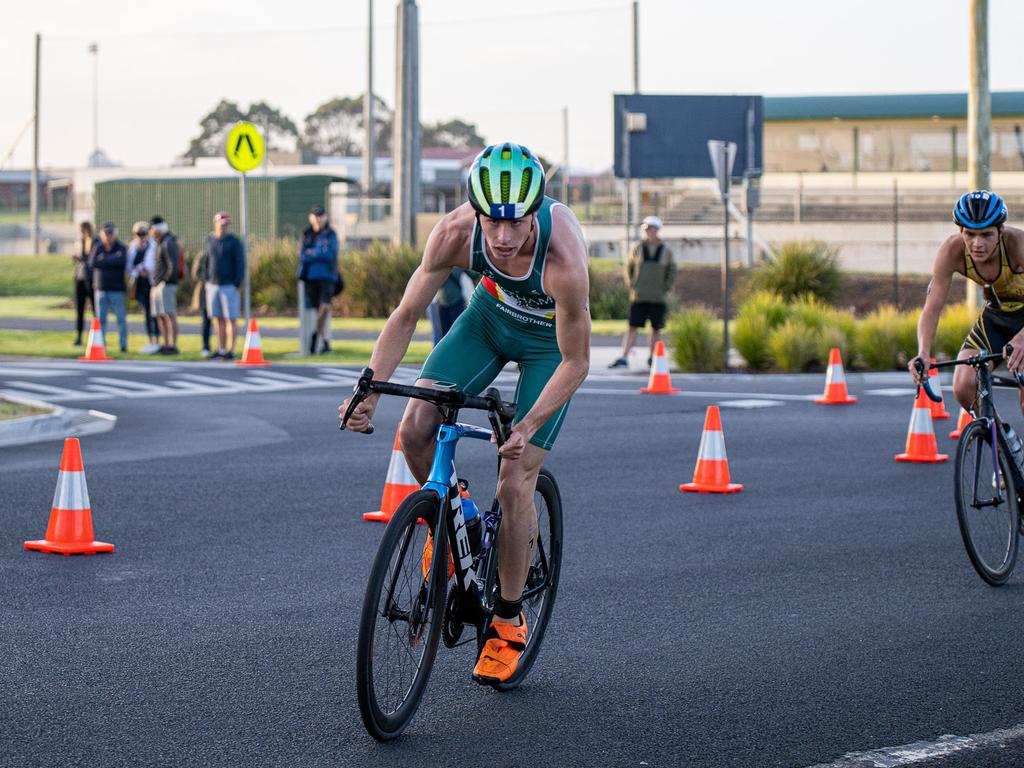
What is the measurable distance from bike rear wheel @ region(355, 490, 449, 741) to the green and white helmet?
947 mm

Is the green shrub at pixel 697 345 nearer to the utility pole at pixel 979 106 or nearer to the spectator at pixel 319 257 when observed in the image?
the utility pole at pixel 979 106

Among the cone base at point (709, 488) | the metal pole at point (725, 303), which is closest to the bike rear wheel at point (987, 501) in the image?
the cone base at point (709, 488)

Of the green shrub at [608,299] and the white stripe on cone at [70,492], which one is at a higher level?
the green shrub at [608,299]

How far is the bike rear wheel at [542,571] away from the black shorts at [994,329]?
3042 mm

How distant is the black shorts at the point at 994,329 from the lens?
8.36 m

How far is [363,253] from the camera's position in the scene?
111 feet

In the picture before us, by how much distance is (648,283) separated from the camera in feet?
70.2

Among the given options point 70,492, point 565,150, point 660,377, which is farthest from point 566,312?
point 565,150

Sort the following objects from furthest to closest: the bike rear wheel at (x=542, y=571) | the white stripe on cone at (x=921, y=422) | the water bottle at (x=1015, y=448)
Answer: the white stripe on cone at (x=921, y=422) < the water bottle at (x=1015, y=448) < the bike rear wheel at (x=542, y=571)

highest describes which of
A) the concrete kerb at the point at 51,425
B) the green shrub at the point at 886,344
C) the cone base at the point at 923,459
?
the green shrub at the point at 886,344

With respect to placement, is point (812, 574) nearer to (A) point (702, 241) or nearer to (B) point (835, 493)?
(B) point (835, 493)

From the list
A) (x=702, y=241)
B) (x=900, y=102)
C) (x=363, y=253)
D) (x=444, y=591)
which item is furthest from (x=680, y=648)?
(x=900, y=102)

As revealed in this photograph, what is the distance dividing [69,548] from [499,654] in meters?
3.54

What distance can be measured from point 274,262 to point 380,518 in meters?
26.3
